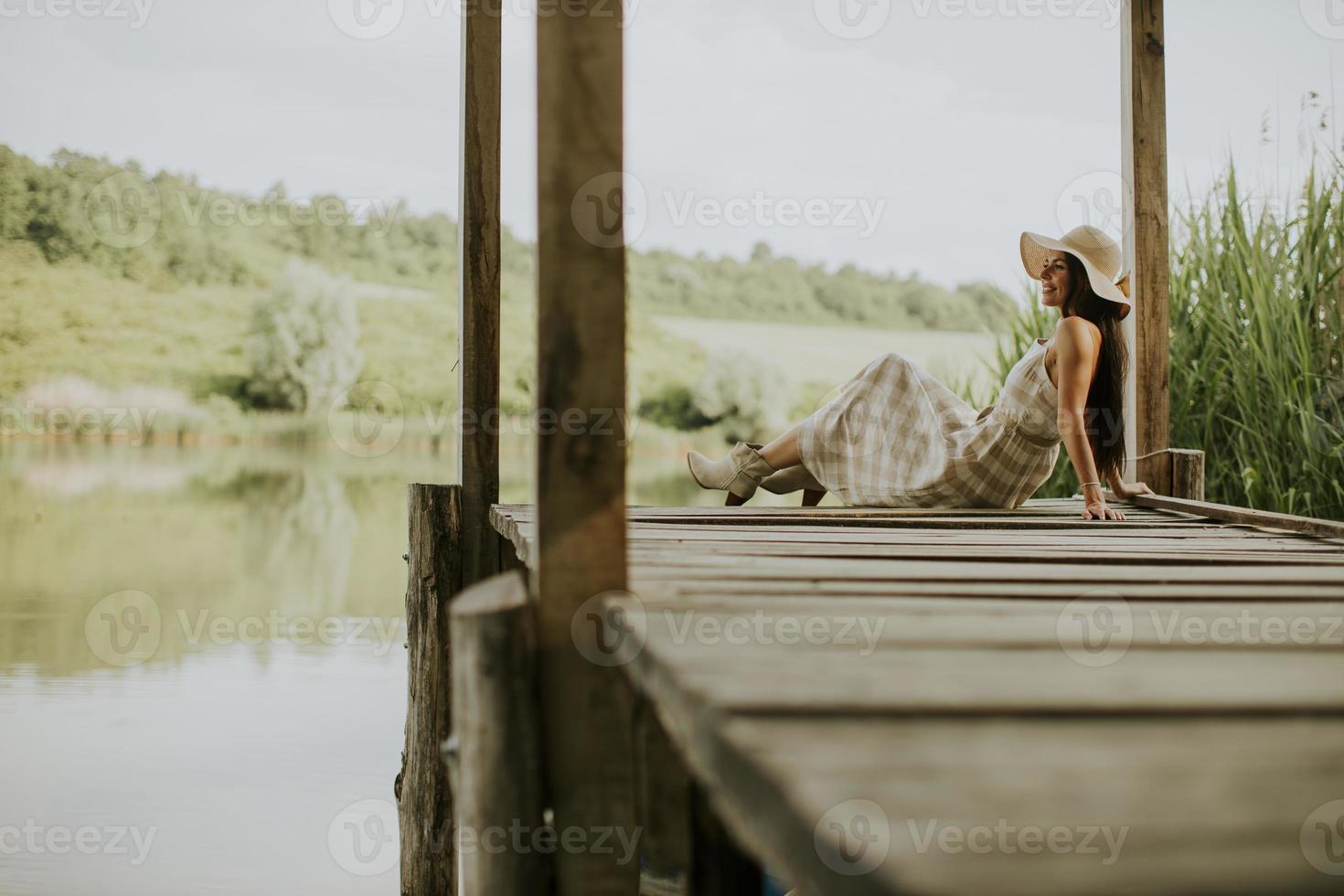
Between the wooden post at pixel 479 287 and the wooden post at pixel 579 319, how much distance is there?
67.7 inches

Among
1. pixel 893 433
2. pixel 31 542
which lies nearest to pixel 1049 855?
pixel 893 433

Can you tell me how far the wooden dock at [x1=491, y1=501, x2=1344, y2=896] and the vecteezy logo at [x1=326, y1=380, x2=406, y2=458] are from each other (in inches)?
687

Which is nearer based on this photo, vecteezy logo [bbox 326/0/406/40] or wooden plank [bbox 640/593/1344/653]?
wooden plank [bbox 640/593/1344/653]

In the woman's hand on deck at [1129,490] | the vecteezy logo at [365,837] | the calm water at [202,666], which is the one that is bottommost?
the vecteezy logo at [365,837]

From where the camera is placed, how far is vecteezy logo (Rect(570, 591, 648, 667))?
95 centimetres

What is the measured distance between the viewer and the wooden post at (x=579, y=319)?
0.93m

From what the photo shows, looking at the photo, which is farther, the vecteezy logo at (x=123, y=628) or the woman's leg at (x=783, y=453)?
the vecteezy logo at (x=123, y=628)

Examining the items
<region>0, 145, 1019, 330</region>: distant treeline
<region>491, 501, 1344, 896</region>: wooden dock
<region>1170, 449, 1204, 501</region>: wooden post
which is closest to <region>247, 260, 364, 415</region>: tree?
<region>0, 145, 1019, 330</region>: distant treeline

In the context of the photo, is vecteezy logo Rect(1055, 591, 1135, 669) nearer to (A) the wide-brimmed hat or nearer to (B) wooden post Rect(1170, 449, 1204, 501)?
(A) the wide-brimmed hat

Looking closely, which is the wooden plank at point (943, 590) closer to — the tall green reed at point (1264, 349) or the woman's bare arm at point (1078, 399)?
the woman's bare arm at point (1078, 399)

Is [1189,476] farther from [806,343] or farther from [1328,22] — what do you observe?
[806,343]

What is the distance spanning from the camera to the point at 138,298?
1783cm

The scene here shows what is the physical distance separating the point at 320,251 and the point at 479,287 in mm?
17855

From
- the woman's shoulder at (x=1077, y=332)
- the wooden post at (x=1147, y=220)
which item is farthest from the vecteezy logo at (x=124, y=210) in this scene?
the woman's shoulder at (x=1077, y=332)
